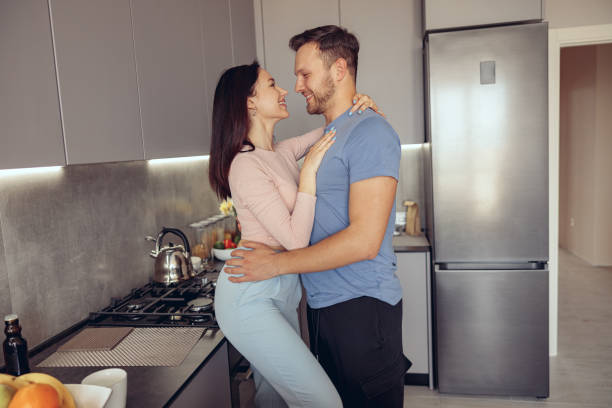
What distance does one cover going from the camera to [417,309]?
269cm

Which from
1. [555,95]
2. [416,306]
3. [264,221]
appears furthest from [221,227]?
[555,95]

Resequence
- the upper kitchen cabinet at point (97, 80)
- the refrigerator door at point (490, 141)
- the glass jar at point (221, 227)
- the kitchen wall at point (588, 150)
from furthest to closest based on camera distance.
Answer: the kitchen wall at point (588, 150) < the glass jar at point (221, 227) < the refrigerator door at point (490, 141) < the upper kitchen cabinet at point (97, 80)

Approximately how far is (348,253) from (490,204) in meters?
1.48

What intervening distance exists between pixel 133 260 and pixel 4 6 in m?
1.18

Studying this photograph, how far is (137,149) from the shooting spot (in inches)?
58.3

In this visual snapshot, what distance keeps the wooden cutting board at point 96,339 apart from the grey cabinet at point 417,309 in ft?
5.29

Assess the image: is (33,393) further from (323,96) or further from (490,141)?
(490,141)

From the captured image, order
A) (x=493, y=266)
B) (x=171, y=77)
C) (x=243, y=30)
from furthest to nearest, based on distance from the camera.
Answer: (x=243, y=30) → (x=493, y=266) → (x=171, y=77)

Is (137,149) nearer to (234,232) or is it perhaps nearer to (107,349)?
(107,349)

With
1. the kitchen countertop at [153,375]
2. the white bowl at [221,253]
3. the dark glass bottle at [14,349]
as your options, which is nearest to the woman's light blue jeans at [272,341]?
the kitchen countertop at [153,375]

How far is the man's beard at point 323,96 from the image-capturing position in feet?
4.89

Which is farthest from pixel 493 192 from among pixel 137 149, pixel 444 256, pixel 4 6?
pixel 4 6

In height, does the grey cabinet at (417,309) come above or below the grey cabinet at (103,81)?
below

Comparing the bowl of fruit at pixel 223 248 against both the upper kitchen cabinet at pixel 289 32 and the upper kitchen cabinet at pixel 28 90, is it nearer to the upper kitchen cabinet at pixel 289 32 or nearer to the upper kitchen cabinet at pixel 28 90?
the upper kitchen cabinet at pixel 289 32
